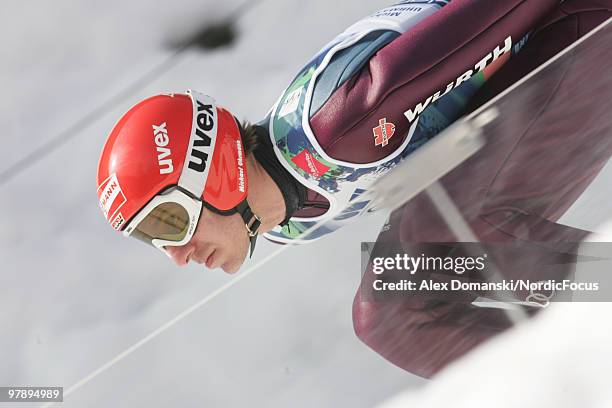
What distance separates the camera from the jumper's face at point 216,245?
180cm

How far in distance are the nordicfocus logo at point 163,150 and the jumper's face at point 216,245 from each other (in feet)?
0.51

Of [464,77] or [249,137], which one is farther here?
[249,137]

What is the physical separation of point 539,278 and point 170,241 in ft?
3.55

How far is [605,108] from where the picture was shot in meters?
1.01

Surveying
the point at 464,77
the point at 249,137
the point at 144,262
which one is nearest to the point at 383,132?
the point at 464,77

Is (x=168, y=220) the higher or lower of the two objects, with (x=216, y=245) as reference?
higher

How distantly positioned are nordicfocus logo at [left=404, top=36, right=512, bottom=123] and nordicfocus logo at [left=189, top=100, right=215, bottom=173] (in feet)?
1.49

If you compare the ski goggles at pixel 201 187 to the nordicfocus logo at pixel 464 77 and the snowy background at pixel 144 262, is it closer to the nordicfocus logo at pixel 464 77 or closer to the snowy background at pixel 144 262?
the snowy background at pixel 144 262

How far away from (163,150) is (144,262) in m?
0.62

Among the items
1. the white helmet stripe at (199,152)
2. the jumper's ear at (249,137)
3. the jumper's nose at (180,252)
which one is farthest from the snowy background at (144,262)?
the jumper's ear at (249,137)

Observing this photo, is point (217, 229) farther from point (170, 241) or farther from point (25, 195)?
point (25, 195)

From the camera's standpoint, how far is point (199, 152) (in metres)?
1.71

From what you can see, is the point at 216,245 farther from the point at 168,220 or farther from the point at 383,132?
the point at 383,132

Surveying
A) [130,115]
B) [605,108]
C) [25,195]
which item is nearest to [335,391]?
[605,108]
